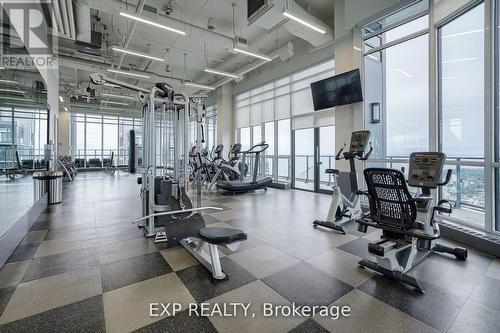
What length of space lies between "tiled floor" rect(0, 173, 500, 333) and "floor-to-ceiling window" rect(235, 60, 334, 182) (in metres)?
5.43

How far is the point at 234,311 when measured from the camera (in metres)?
1.85

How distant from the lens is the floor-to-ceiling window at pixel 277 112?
8.02 metres

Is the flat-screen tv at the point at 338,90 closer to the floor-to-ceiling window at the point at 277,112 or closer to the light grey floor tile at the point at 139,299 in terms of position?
the floor-to-ceiling window at the point at 277,112

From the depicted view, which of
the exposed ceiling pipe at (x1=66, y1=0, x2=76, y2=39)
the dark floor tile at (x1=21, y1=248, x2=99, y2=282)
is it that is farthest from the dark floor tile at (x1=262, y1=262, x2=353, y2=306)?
the exposed ceiling pipe at (x1=66, y1=0, x2=76, y2=39)

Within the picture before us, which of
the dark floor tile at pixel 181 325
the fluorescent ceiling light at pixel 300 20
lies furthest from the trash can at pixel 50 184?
the fluorescent ceiling light at pixel 300 20

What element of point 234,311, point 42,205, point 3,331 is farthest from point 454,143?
point 42,205

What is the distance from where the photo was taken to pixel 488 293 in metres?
2.09

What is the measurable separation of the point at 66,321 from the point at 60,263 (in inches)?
46.3

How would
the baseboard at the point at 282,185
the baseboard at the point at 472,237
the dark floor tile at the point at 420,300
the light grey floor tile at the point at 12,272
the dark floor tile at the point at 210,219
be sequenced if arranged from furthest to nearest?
the baseboard at the point at 282,185
the dark floor tile at the point at 210,219
the baseboard at the point at 472,237
the light grey floor tile at the point at 12,272
the dark floor tile at the point at 420,300

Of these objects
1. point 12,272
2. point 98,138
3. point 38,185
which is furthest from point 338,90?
point 98,138

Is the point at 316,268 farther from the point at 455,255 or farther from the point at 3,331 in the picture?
the point at 3,331

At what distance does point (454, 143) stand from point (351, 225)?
2.08 meters

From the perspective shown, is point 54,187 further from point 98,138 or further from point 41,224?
point 98,138

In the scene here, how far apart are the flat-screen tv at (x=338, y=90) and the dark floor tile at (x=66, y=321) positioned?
5.77 metres
